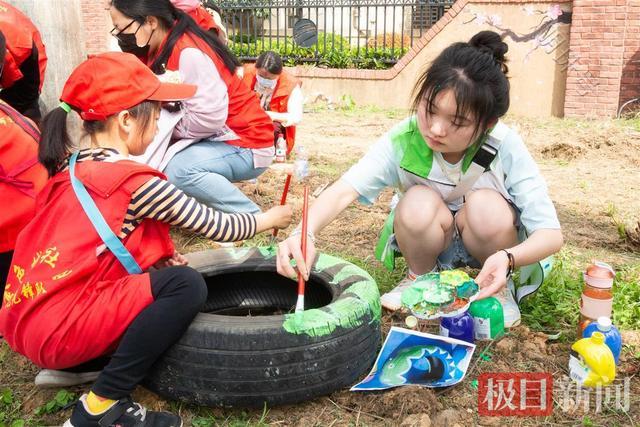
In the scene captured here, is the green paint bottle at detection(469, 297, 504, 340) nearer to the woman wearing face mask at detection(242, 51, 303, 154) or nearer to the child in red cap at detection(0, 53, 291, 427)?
the child in red cap at detection(0, 53, 291, 427)

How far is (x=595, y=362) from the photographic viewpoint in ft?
6.57

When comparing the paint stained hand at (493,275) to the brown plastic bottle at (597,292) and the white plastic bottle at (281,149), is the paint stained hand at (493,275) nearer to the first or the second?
the brown plastic bottle at (597,292)

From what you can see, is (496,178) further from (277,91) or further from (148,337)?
(277,91)

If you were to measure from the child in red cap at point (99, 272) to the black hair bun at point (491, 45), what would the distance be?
114cm

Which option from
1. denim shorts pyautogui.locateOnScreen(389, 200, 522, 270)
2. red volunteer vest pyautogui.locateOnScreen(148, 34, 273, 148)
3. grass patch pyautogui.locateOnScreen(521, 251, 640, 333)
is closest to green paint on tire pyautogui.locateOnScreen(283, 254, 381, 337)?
denim shorts pyautogui.locateOnScreen(389, 200, 522, 270)

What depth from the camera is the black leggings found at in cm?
185

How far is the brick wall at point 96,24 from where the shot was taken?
11594 millimetres

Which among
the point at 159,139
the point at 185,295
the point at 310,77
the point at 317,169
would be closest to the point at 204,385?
the point at 185,295

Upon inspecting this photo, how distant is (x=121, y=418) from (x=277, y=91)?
424 cm

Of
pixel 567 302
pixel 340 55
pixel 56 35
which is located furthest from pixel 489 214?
pixel 340 55

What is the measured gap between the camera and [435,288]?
7.35 feet

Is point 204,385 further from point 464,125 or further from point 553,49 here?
point 553,49

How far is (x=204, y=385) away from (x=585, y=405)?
1.17 meters

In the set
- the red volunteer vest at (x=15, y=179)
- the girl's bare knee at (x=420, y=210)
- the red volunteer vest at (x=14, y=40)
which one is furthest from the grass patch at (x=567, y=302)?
the red volunteer vest at (x=14, y=40)
